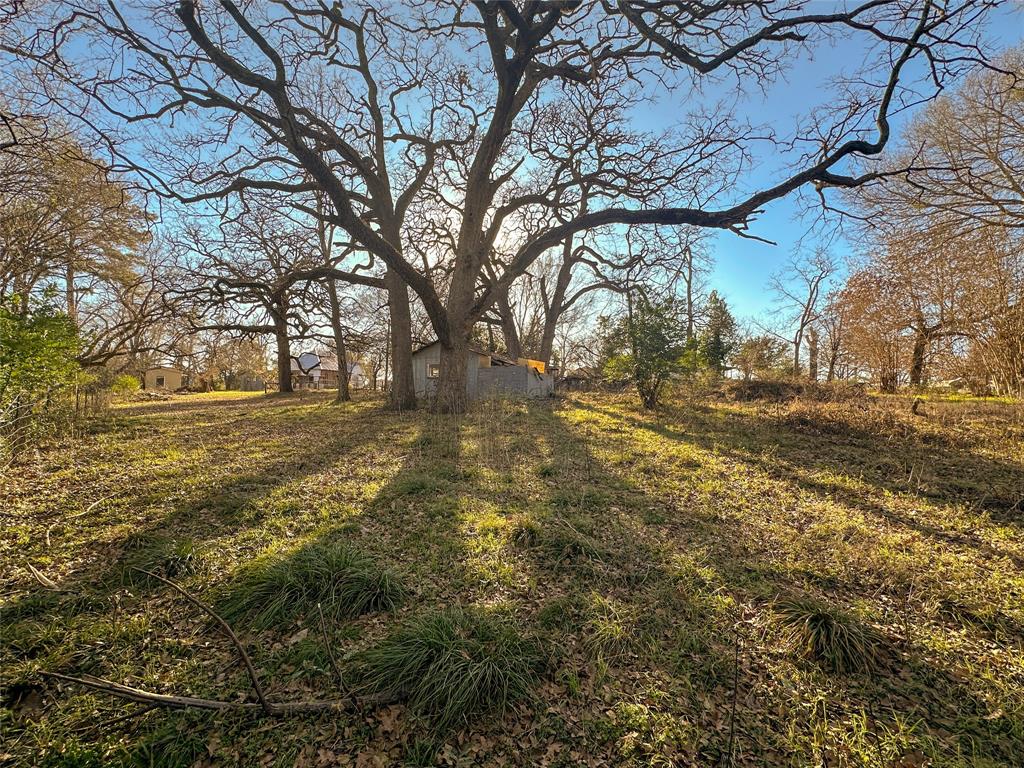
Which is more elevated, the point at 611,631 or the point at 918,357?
the point at 918,357

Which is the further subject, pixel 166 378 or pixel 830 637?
pixel 166 378

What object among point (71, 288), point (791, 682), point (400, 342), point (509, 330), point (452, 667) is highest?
point (71, 288)

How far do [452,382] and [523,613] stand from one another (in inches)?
341

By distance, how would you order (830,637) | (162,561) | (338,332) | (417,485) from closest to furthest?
(830,637)
(162,561)
(417,485)
(338,332)

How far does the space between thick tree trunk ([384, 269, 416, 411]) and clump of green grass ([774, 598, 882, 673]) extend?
1164 cm

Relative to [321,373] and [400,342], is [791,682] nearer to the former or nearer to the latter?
[400,342]

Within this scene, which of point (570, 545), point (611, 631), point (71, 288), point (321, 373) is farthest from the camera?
point (321, 373)

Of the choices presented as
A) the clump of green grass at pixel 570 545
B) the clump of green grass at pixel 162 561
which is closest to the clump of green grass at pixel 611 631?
the clump of green grass at pixel 570 545

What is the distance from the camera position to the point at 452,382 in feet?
36.6

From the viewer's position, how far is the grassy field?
1.95 metres

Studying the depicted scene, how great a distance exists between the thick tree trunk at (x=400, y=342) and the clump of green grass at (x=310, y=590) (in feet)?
33.1

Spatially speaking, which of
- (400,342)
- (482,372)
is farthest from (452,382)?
(482,372)

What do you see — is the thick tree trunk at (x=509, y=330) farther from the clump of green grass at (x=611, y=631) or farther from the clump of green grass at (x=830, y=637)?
the clump of green grass at (x=830, y=637)

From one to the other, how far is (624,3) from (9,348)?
35.6ft
